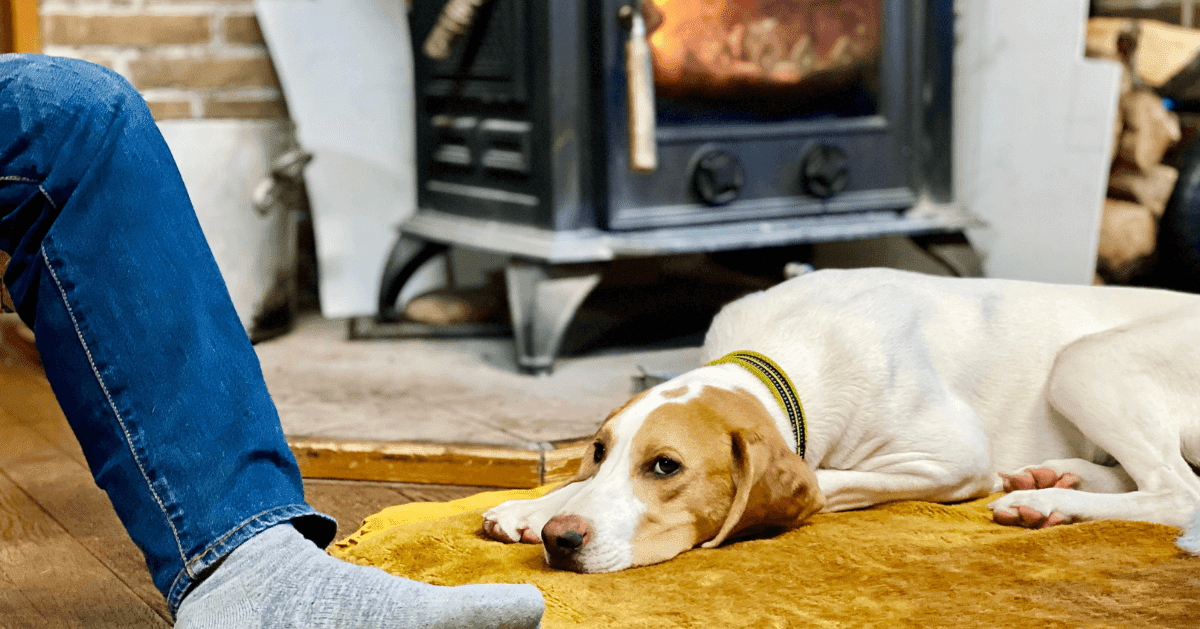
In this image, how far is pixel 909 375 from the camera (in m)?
1.77

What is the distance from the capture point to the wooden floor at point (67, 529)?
1.49 metres

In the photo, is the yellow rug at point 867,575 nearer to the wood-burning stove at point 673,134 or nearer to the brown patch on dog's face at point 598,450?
the brown patch on dog's face at point 598,450

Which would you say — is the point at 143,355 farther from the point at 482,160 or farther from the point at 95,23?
the point at 95,23

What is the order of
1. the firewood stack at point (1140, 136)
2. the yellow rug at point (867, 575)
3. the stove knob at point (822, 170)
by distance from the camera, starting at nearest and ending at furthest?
1. the yellow rug at point (867, 575)
2. the stove knob at point (822, 170)
3. the firewood stack at point (1140, 136)

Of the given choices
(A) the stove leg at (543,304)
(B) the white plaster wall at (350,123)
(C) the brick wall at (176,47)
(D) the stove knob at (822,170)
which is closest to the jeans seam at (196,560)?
(A) the stove leg at (543,304)

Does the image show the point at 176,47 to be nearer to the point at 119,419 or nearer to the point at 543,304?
the point at 543,304

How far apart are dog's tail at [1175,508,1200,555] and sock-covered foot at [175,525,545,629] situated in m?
0.92

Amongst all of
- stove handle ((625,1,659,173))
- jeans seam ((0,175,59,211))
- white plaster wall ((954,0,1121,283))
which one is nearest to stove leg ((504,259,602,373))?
stove handle ((625,1,659,173))

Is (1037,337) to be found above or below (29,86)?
below

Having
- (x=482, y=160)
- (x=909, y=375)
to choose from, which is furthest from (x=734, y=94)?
(x=909, y=375)

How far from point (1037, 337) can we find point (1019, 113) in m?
1.46

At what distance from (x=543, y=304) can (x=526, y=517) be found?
3.19 ft

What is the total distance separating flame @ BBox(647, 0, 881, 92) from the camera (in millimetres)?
2650

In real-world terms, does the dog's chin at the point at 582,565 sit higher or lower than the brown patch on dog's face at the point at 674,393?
lower
